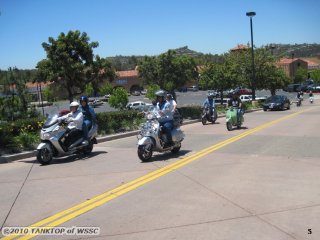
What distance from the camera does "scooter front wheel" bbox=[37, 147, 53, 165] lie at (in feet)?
36.5

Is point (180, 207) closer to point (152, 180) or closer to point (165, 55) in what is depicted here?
point (152, 180)

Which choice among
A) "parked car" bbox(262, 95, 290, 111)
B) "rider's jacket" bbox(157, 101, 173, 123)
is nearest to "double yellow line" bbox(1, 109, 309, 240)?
"rider's jacket" bbox(157, 101, 173, 123)

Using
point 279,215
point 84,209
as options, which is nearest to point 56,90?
point 84,209

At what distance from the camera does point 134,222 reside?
5.99 metres

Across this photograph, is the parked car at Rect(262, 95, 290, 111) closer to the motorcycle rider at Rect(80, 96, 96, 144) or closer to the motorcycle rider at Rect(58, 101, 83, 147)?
the motorcycle rider at Rect(80, 96, 96, 144)

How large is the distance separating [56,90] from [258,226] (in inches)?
727

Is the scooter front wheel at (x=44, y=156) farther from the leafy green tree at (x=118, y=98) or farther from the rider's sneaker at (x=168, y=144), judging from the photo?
→ the leafy green tree at (x=118, y=98)

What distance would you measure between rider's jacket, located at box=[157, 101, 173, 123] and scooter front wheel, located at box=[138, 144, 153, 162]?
0.88 metres

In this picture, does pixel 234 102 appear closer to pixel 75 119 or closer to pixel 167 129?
pixel 167 129

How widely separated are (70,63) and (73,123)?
957cm

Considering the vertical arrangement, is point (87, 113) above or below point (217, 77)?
below

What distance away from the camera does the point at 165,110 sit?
11398 mm

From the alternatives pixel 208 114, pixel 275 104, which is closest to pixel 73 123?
pixel 208 114

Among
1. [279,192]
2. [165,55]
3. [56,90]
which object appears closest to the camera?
[279,192]
